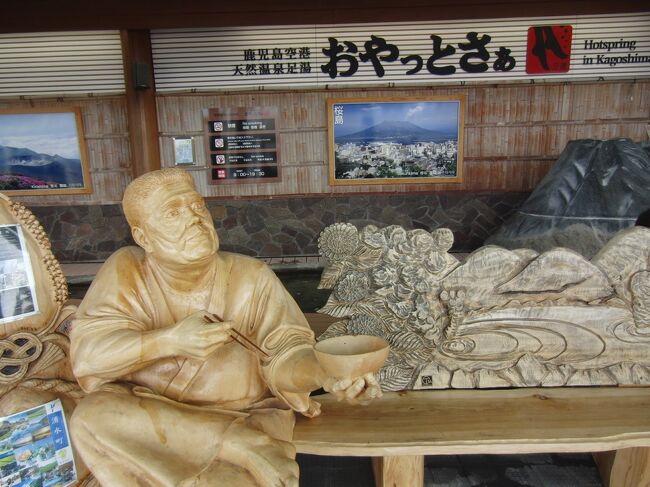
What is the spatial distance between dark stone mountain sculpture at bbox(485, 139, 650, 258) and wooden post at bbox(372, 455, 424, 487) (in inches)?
126

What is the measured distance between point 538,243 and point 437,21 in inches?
140

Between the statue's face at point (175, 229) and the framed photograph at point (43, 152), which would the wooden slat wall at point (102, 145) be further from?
the statue's face at point (175, 229)

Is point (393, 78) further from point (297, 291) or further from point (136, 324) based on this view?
point (136, 324)

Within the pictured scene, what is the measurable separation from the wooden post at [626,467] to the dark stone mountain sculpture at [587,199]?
230 centimetres

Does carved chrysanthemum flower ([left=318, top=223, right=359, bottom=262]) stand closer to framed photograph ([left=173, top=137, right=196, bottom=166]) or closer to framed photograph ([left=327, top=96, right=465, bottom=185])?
framed photograph ([left=327, top=96, right=465, bottom=185])

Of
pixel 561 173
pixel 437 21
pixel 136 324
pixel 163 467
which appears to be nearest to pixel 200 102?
pixel 437 21

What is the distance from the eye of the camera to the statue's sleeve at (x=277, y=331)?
1721mm

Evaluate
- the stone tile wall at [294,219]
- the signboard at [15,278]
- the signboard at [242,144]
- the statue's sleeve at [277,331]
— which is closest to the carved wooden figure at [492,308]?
the statue's sleeve at [277,331]

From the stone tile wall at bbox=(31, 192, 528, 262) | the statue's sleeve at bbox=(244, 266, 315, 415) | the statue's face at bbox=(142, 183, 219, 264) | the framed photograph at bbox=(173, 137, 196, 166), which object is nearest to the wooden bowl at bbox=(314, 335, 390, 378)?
the statue's sleeve at bbox=(244, 266, 315, 415)

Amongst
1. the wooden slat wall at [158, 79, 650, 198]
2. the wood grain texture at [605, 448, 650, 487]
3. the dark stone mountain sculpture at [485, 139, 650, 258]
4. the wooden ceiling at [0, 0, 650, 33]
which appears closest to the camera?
the wood grain texture at [605, 448, 650, 487]

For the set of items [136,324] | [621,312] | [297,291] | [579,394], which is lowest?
[297,291]

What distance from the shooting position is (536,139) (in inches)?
262

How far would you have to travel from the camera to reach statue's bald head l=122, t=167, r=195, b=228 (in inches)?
64.2

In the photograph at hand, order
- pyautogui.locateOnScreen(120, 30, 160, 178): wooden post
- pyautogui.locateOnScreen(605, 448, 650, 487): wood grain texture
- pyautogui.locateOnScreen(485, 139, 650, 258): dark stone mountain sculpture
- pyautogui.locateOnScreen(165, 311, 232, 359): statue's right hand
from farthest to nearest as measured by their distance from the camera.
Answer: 1. pyautogui.locateOnScreen(120, 30, 160, 178): wooden post
2. pyautogui.locateOnScreen(485, 139, 650, 258): dark stone mountain sculpture
3. pyautogui.locateOnScreen(605, 448, 650, 487): wood grain texture
4. pyautogui.locateOnScreen(165, 311, 232, 359): statue's right hand
